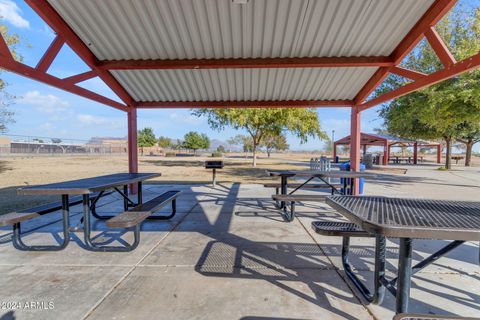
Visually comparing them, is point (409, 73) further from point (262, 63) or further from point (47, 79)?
point (47, 79)

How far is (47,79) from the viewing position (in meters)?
4.32

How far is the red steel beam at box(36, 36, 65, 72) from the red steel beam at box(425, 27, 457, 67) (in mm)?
5919

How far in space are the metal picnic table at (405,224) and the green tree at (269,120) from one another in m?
17.7

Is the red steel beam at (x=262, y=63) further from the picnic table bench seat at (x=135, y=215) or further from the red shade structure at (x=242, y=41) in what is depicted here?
the picnic table bench seat at (x=135, y=215)

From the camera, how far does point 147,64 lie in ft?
17.4

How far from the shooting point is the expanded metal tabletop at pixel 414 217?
150cm

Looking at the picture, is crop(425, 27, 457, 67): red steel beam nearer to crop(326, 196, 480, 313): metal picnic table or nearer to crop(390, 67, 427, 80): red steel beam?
crop(390, 67, 427, 80): red steel beam

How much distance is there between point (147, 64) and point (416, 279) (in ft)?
18.2

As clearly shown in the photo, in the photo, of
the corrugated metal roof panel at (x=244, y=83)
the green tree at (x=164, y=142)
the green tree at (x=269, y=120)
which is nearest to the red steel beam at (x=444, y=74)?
the corrugated metal roof panel at (x=244, y=83)

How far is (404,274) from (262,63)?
4387mm

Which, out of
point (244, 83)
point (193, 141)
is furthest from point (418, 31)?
point (193, 141)

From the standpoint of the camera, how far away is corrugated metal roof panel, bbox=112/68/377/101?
20.1ft

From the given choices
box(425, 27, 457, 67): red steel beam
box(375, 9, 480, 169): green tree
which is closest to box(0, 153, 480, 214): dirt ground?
box(375, 9, 480, 169): green tree

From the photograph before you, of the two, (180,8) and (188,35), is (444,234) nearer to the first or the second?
(180,8)
